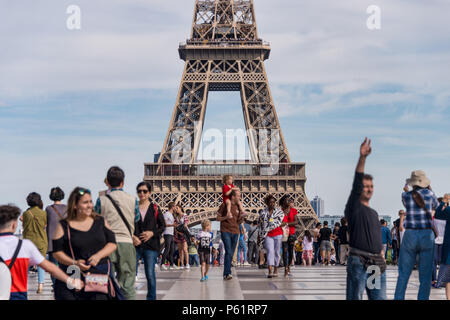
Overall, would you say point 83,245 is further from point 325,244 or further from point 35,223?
point 325,244

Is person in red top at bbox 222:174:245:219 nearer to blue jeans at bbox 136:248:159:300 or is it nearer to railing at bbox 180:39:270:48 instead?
blue jeans at bbox 136:248:159:300

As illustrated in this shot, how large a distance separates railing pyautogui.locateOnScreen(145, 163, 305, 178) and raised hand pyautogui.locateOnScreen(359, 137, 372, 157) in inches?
1991

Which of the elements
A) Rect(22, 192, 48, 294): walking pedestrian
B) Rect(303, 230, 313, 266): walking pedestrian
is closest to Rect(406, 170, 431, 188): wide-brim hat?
Rect(22, 192, 48, 294): walking pedestrian

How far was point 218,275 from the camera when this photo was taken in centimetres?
1792

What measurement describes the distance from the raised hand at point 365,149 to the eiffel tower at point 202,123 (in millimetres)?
48107

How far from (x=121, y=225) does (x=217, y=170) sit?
5193cm

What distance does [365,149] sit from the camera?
27.0 ft

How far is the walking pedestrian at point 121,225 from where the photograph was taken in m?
8.90
